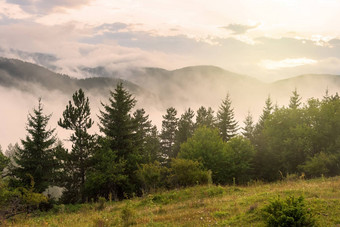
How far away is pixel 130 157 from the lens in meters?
38.1

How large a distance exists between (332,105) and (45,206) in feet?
151

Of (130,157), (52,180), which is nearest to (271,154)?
(130,157)

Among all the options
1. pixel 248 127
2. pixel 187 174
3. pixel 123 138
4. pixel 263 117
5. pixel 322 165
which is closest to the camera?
pixel 187 174

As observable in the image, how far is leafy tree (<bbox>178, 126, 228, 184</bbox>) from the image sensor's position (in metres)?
37.4

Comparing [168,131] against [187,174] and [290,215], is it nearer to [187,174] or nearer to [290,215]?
[187,174]

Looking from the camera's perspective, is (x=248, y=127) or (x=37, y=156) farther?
(x=248, y=127)

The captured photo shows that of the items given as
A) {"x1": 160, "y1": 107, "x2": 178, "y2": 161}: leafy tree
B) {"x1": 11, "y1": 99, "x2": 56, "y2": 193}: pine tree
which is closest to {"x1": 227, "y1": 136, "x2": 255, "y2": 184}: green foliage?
{"x1": 160, "y1": 107, "x2": 178, "y2": 161}: leafy tree

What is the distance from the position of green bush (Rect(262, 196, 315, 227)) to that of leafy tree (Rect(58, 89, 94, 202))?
33.8 m

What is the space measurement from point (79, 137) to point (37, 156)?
6.01 metres

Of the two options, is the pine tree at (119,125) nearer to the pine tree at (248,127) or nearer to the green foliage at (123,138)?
the green foliage at (123,138)

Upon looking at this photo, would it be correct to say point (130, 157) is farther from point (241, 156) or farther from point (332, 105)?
point (332, 105)

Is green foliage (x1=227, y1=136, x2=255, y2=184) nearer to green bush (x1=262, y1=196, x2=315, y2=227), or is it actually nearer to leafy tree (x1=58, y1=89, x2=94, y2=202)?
leafy tree (x1=58, y1=89, x2=94, y2=202)

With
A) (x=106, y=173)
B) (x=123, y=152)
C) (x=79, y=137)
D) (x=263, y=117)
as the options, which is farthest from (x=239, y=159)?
(x=79, y=137)

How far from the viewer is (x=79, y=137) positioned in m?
38.3
